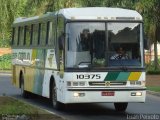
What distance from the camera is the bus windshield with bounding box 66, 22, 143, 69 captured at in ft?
57.1

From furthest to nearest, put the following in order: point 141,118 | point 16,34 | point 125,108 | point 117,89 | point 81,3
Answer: point 81,3
point 16,34
point 125,108
point 117,89
point 141,118

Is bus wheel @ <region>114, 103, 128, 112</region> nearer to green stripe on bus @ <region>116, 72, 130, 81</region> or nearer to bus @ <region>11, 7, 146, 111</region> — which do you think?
bus @ <region>11, 7, 146, 111</region>

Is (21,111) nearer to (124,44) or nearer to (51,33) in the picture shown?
(124,44)

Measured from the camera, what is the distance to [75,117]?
1698 cm

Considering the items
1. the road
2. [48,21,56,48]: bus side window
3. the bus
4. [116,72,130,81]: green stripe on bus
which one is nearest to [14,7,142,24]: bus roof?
the bus

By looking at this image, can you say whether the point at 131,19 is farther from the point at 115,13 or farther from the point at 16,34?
the point at 16,34

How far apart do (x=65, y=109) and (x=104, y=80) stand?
7.82 ft

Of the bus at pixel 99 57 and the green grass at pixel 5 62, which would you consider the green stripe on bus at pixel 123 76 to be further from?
the green grass at pixel 5 62

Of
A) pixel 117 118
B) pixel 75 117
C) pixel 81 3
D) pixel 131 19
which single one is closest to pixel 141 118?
pixel 117 118

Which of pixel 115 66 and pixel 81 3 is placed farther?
pixel 81 3

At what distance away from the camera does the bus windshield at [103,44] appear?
57.1ft

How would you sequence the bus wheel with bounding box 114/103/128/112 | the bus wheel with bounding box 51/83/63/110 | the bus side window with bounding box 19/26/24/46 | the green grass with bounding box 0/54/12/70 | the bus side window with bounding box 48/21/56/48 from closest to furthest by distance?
the bus wheel with bounding box 51/83/63/110 < the bus wheel with bounding box 114/103/128/112 < the bus side window with bounding box 48/21/56/48 < the bus side window with bounding box 19/26/24/46 < the green grass with bounding box 0/54/12/70

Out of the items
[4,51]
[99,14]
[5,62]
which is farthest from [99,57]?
[4,51]

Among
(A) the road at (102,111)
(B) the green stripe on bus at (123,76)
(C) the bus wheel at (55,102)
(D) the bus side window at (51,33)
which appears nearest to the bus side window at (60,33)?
(D) the bus side window at (51,33)
